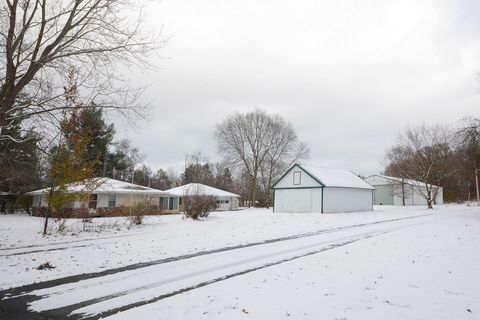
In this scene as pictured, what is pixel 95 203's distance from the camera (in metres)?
33.8

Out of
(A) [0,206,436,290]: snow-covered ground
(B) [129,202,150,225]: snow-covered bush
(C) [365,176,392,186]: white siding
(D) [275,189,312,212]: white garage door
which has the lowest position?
(A) [0,206,436,290]: snow-covered ground

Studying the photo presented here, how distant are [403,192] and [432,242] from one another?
4326 centimetres

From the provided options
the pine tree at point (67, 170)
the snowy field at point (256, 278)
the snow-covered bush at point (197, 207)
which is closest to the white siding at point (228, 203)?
the snow-covered bush at point (197, 207)

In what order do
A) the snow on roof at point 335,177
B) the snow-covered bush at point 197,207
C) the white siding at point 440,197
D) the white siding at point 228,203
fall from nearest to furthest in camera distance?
the snow-covered bush at point 197,207 → the snow on roof at point 335,177 → the white siding at point 228,203 → the white siding at point 440,197

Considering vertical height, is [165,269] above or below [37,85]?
below

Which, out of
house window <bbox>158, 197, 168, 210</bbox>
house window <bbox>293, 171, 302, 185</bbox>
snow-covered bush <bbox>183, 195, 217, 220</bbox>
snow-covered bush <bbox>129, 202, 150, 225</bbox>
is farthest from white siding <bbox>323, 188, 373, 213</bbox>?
house window <bbox>158, 197, 168, 210</bbox>

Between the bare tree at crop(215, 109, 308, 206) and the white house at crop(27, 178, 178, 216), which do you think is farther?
the bare tree at crop(215, 109, 308, 206)

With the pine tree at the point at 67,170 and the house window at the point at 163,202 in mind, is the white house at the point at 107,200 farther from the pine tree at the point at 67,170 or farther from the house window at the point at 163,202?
the pine tree at the point at 67,170

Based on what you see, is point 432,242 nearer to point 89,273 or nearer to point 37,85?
point 89,273

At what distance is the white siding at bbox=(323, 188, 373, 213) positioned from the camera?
3247 centimetres

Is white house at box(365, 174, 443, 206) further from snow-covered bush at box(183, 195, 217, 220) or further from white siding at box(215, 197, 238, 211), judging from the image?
snow-covered bush at box(183, 195, 217, 220)

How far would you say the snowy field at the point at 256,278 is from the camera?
5762 mm

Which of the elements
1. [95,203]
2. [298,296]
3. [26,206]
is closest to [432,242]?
[298,296]

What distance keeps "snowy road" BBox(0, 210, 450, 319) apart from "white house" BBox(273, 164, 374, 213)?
68.5 ft
